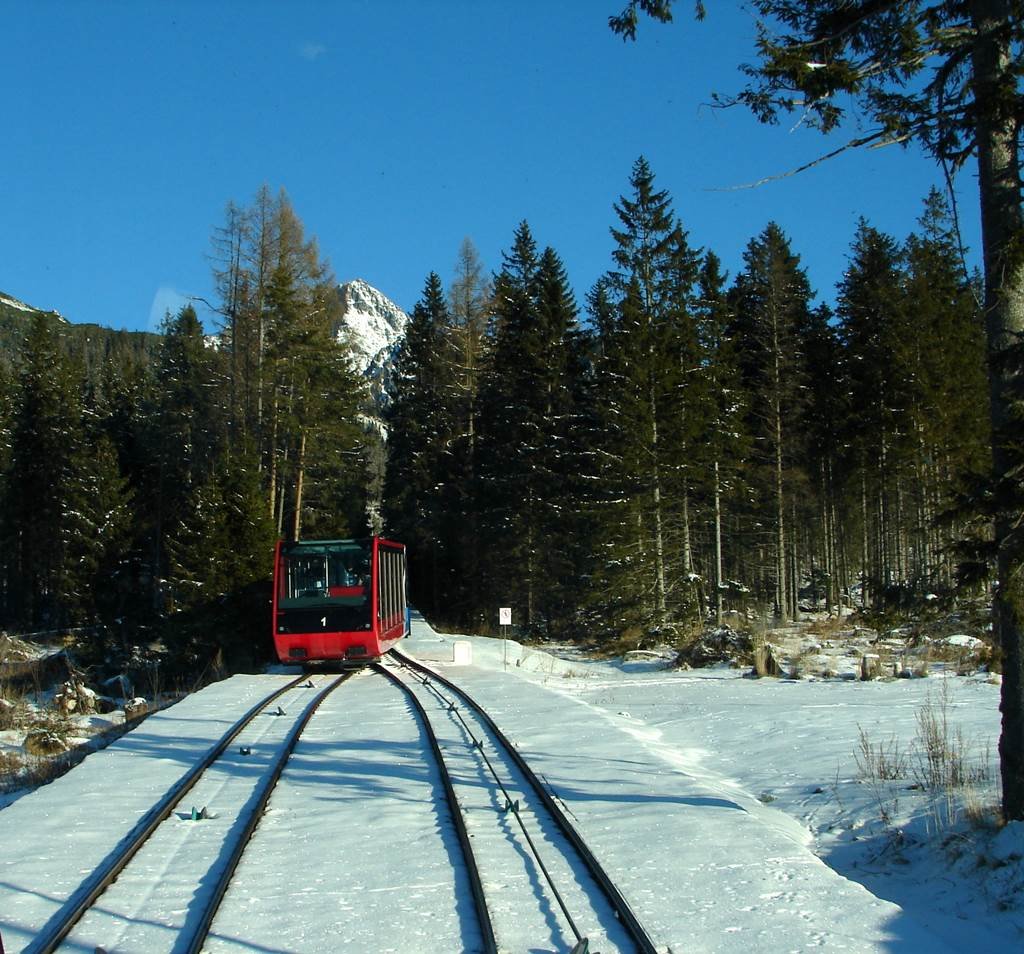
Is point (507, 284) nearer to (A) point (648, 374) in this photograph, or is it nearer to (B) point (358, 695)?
(A) point (648, 374)

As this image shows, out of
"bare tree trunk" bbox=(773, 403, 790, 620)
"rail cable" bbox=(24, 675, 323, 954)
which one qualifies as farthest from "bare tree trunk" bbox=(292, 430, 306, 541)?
"rail cable" bbox=(24, 675, 323, 954)

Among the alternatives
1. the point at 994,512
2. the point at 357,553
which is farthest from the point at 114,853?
the point at 357,553

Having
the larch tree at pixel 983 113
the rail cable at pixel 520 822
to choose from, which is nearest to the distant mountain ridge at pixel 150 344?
the rail cable at pixel 520 822

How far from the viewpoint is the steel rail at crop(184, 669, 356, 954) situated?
5859 mm

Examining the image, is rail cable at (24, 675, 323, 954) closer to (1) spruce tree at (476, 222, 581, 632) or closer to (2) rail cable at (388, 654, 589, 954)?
(2) rail cable at (388, 654, 589, 954)

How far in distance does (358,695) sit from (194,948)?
Answer: 507 inches

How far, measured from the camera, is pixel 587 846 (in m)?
7.67

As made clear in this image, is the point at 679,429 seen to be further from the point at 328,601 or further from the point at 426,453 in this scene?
the point at 426,453

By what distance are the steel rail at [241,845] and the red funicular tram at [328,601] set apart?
702 cm

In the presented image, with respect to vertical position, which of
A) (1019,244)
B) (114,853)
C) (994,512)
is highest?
(1019,244)

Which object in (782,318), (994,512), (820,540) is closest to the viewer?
(994,512)

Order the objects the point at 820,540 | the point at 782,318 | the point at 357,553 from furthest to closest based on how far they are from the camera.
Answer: the point at 820,540 < the point at 782,318 < the point at 357,553

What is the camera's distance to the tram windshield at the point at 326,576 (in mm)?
22016

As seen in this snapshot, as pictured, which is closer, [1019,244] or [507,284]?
[1019,244]
